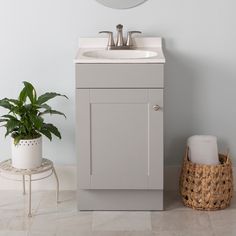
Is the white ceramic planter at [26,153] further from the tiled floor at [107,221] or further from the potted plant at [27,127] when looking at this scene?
the tiled floor at [107,221]

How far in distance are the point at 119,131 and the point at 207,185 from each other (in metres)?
0.60

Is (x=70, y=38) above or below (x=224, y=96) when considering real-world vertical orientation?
above

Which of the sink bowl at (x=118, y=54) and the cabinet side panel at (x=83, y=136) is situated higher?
the sink bowl at (x=118, y=54)

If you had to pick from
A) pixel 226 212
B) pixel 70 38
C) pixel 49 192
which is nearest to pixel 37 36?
pixel 70 38

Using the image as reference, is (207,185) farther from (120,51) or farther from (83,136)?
(120,51)

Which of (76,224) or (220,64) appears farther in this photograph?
(220,64)

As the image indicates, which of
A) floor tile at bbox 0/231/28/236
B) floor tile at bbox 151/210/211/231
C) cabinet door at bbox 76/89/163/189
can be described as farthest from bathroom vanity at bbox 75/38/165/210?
floor tile at bbox 0/231/28/236

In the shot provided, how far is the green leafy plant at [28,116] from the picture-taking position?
12.3 ft

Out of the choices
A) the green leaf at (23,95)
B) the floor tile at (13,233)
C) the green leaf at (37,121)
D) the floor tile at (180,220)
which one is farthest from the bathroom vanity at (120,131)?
the floor tile at (13,233)

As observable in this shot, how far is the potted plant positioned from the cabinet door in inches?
8.7

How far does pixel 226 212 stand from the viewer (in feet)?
12.6

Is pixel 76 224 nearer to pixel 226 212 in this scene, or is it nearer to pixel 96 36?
pixel 226 212

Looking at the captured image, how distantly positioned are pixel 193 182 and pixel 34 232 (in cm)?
97

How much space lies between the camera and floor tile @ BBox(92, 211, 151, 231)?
359cm
